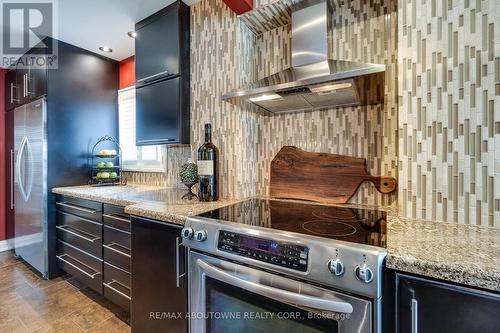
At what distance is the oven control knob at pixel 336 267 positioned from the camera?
0.72 metres

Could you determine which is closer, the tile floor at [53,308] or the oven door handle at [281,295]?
the oven door handle at [281,295]

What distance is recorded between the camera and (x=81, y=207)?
6.59 ft

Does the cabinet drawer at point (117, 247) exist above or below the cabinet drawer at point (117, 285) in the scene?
above

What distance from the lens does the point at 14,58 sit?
2.76 meters

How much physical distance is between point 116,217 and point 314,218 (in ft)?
4.53

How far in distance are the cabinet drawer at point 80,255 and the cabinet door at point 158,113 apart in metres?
1.03

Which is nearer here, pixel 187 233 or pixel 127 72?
pixel 187 233

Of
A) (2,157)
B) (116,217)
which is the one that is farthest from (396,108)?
(2,157)

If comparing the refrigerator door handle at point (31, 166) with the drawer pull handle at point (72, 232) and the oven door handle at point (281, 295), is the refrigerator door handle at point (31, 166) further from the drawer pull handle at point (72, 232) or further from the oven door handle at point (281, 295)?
the oven door handle at point (281, 295)

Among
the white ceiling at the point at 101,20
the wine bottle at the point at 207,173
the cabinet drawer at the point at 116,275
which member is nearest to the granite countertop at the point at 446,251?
the wine bottle at the point at 207,173

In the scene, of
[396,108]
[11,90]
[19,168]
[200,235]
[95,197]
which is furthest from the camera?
[11,90]

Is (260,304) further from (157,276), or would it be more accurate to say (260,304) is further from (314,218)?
(157,276)

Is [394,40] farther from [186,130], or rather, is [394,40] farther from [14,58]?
[14,58]

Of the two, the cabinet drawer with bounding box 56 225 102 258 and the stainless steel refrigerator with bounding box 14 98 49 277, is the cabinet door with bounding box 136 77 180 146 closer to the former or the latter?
the cabinet drawer with bounding box 56 225 102 258
